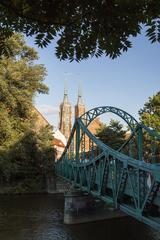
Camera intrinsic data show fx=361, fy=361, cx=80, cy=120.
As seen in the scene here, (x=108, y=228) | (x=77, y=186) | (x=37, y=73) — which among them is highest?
(x=37, y=73)

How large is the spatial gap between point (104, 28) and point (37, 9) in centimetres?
46

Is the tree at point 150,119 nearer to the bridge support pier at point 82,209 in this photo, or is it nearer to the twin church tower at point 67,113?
the bridge support pier at point 82,209

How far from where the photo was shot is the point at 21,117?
121ft

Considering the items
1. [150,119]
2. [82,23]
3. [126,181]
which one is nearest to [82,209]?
[126,181]

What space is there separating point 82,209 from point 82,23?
21.7 metres

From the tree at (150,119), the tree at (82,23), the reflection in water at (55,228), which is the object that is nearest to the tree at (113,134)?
the tree at (150,119)

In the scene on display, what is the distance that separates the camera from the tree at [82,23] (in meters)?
2.21

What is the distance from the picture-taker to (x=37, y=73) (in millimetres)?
37719

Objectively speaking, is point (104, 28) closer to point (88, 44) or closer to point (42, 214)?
point (88, 44)

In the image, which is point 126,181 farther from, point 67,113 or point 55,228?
point 67,113

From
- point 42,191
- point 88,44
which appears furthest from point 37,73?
point 88,44

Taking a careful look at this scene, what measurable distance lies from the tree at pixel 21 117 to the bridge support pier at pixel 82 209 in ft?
40.8

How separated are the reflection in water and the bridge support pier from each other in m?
0.63

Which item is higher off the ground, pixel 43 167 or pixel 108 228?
pixel 43 167
